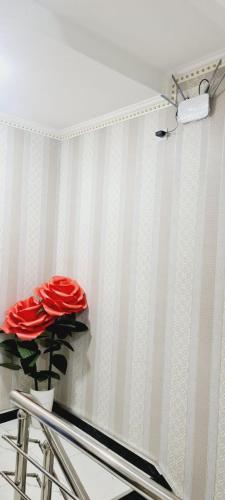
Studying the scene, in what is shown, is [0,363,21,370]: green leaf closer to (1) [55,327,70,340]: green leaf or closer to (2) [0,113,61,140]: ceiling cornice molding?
(1) [55,327,70,340]: green leaf

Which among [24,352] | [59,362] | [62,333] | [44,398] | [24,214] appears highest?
[24,214]

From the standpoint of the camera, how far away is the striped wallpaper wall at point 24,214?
274cm

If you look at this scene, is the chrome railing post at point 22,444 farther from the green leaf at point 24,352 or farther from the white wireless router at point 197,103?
the white wireless router at point 197,103

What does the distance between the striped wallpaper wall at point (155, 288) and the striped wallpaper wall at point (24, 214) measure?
0.70ft

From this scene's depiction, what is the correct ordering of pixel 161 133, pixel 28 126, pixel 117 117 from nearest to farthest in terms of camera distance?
pixel 161 133, pixel 117 117, pixel 28 126

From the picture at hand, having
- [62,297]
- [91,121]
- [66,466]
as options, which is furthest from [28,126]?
[66,466]

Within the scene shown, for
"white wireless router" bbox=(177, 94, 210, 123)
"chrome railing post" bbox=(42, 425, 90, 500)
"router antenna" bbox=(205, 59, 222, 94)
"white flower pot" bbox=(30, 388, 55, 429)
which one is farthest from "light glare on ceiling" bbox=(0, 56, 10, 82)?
"white flower pot" bbox=(30, 388, 55, 429)

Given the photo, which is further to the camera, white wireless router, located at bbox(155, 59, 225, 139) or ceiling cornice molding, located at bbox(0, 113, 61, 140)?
ceiling cornice molding, located at bbox(0, 113, 61, 140)

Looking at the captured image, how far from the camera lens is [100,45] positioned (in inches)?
69.4

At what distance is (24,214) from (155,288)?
1309 millimetres

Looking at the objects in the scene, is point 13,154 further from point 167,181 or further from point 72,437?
point 72,437

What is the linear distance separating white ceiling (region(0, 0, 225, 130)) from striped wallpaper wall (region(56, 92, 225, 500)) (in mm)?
314

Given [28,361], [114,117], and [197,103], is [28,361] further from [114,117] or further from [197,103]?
[197,103]

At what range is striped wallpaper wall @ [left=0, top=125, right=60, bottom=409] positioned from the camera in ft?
8.99
